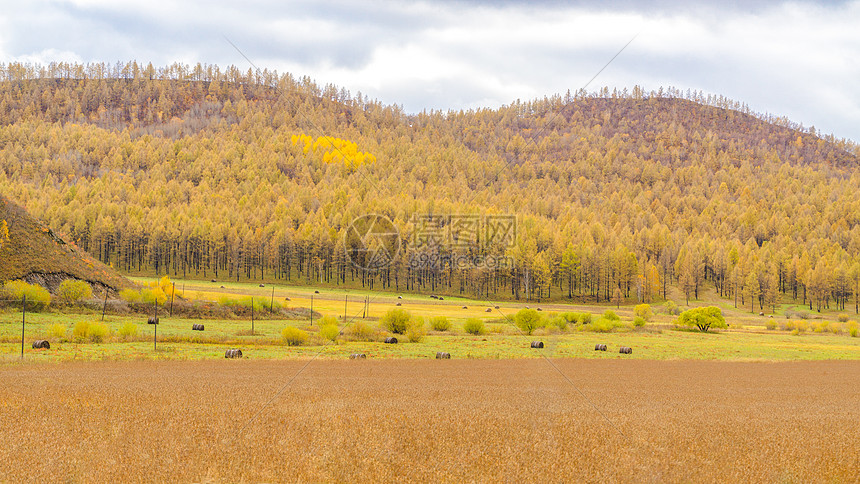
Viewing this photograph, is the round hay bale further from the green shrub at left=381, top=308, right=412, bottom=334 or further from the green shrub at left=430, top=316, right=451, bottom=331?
the green shrub at left=430, top=316, right=451, bottom=331

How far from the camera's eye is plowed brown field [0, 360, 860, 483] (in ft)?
26.9

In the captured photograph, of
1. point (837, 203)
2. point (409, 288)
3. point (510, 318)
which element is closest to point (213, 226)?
point (409, 288)

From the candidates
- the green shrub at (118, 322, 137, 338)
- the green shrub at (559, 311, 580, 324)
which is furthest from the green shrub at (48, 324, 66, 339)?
the green shrub at (559, 311, 580, 324)

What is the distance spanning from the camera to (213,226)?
457ft

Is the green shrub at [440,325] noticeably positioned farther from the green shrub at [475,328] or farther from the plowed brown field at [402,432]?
the plowed brown field at [402,432]

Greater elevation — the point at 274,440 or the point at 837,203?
the point at 837,203

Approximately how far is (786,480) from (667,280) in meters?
148

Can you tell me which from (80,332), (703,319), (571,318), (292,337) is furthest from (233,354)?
Result: (703,319)

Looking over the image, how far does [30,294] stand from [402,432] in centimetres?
5250

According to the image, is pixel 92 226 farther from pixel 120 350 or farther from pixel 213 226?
pixel 120 350

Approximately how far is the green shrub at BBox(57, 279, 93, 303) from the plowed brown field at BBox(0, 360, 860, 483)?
1508 inches

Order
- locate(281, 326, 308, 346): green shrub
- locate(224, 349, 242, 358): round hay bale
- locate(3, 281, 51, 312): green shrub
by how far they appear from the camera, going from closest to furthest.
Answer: locate(224, 349, 242, 358): round hay bale < locate(281, 326, 308, 346): green shrub < locate(3, 281, 51, 312): green shrub

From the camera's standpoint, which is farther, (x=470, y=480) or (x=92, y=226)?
(x=92, y=226)

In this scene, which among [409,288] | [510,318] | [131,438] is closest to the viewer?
[131,438]
